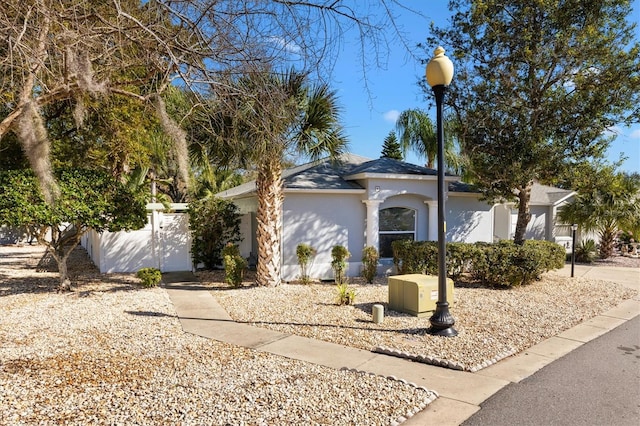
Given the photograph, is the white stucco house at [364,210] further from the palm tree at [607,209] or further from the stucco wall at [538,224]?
the palm tree at [607,209]

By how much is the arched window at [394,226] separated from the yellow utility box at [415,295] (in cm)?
464

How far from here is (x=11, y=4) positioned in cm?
394

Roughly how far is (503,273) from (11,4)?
1070 centimetres

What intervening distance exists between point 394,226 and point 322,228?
256 cm

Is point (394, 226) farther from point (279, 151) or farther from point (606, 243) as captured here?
point (606, 243)

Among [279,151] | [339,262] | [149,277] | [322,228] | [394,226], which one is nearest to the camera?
[279,151]

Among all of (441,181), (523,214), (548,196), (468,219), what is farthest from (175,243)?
(548,196)

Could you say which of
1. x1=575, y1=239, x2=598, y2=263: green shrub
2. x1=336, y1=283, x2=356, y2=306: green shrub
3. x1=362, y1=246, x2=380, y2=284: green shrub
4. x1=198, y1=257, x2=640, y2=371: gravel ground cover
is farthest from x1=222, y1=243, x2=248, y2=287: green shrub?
x1=575, y1=239, x2=598, y2=263: green shrub

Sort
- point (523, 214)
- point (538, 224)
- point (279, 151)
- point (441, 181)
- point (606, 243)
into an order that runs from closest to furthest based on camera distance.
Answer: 1. point (441, 181)
2. point (279, 151)
3. point (523, 214)
4. point (606, 243)
5. point (538, 224)

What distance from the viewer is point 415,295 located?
8.00 meters

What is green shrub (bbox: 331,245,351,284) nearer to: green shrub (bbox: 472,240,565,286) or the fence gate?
green shrub (bbox: 472,240,565,286)

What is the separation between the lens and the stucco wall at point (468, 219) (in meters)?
14.4

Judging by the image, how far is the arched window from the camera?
13.2 m

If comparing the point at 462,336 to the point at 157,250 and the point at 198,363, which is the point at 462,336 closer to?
the point at 198,363
